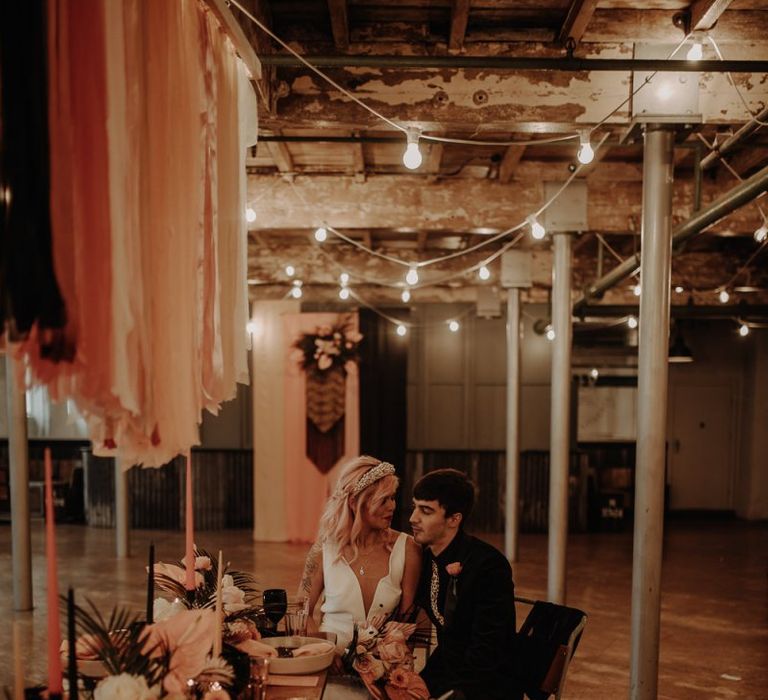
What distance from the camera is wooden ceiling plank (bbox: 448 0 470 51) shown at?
3385mm

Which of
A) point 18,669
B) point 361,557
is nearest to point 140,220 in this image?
point 18,669

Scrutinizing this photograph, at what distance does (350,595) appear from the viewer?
2.92 m

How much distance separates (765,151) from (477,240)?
3721 mm

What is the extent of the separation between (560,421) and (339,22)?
362 centimetres

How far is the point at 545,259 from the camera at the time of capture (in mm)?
8938

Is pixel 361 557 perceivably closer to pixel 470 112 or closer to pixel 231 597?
pixel 231 597

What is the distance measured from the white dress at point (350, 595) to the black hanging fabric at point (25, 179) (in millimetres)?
2052

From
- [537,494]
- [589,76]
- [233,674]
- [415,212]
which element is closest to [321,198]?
[415,212]

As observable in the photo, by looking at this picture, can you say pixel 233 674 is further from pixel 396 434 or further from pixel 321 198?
pixel 396 434

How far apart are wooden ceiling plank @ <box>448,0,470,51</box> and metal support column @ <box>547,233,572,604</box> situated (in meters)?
2.50

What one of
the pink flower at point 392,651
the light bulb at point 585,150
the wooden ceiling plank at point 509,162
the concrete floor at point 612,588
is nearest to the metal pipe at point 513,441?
the concrete floor at point 612,588

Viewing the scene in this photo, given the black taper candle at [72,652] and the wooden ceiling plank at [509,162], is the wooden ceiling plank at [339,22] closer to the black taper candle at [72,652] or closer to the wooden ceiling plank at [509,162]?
the wooden ceiling plank at [509,162]

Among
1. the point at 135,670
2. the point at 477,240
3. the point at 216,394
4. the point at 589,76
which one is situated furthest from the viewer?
the point at 477,240

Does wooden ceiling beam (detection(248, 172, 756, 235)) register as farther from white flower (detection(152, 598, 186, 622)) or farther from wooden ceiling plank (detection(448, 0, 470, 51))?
white flower (detection(152, 598, 186, 622))
